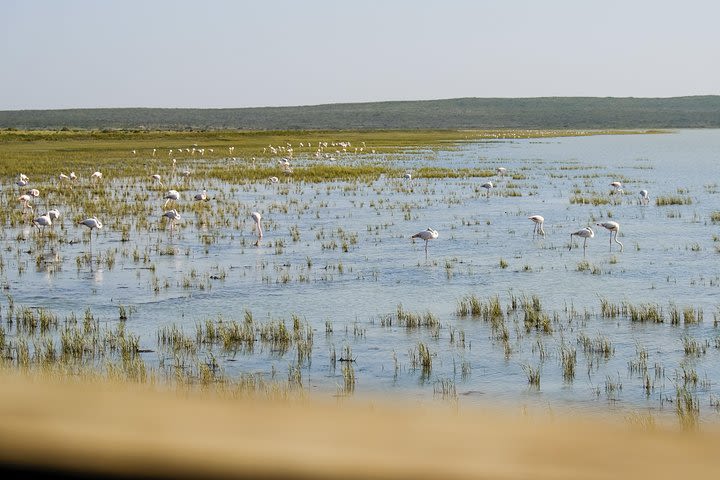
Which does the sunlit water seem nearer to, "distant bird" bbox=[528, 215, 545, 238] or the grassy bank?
"distant bird" bbox=[528, 215, 545, 238]

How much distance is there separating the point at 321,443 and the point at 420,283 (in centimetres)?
1569

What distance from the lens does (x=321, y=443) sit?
84 centimetres

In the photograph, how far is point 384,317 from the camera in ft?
44.3

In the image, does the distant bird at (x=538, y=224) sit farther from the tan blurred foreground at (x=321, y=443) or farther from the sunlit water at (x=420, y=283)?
the tan blurred foreground at (x=321, y=443)

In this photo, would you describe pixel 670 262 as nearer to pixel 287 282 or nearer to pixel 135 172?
pixel 287 282

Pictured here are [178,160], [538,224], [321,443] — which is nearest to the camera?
[321,443]

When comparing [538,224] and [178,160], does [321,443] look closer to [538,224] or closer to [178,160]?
[538,224]

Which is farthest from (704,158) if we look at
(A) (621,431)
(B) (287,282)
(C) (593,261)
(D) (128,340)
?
(A) (621,431)

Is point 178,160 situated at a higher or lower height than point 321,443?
lower

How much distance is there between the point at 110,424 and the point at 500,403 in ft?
27.8

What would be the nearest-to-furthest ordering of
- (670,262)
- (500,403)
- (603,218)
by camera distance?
(500,403) < (670,262) < (603,218)

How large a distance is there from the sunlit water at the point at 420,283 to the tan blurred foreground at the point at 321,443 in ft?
2.55

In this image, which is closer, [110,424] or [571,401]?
[110,424]

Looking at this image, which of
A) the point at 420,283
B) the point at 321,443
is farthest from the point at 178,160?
the point at 321,443
